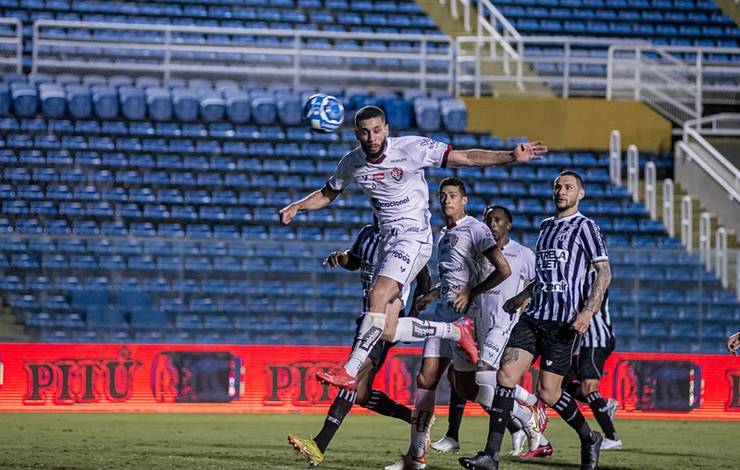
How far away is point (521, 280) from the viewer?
1138 centimetres

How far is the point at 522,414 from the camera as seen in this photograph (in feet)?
35.6

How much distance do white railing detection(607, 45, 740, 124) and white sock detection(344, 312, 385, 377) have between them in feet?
49.8

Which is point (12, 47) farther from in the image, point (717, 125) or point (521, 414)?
point (521, 414)

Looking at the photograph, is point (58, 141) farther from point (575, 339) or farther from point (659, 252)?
point (575, 339)

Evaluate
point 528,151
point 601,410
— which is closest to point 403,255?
point 528,151

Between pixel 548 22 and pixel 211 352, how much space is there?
13.7 metres

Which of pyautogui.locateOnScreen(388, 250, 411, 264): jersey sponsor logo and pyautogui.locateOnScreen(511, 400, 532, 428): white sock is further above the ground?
pyautogui.locateOnScreen(388, 250, 411, 264): jersey sponsor logo

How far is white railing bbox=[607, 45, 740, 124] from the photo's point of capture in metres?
24.0

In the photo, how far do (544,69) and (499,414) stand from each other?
17617 mm

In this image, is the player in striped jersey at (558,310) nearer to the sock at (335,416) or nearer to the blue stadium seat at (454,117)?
the sock at (335,416)

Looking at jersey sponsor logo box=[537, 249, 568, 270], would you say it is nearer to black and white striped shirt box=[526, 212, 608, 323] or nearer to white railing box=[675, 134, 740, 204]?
black and white striped shirt box=[526, 212, 608, 323]

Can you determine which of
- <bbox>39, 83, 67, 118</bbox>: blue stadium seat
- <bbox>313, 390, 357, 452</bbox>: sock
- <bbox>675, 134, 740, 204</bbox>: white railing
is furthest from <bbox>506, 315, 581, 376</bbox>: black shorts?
<bbox>39, 83, 67, 118</bbox>: blue stadium seat

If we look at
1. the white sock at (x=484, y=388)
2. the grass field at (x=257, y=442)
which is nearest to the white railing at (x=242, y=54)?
the grass field at (x=257, y=442)

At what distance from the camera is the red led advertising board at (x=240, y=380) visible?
52.6 ft
